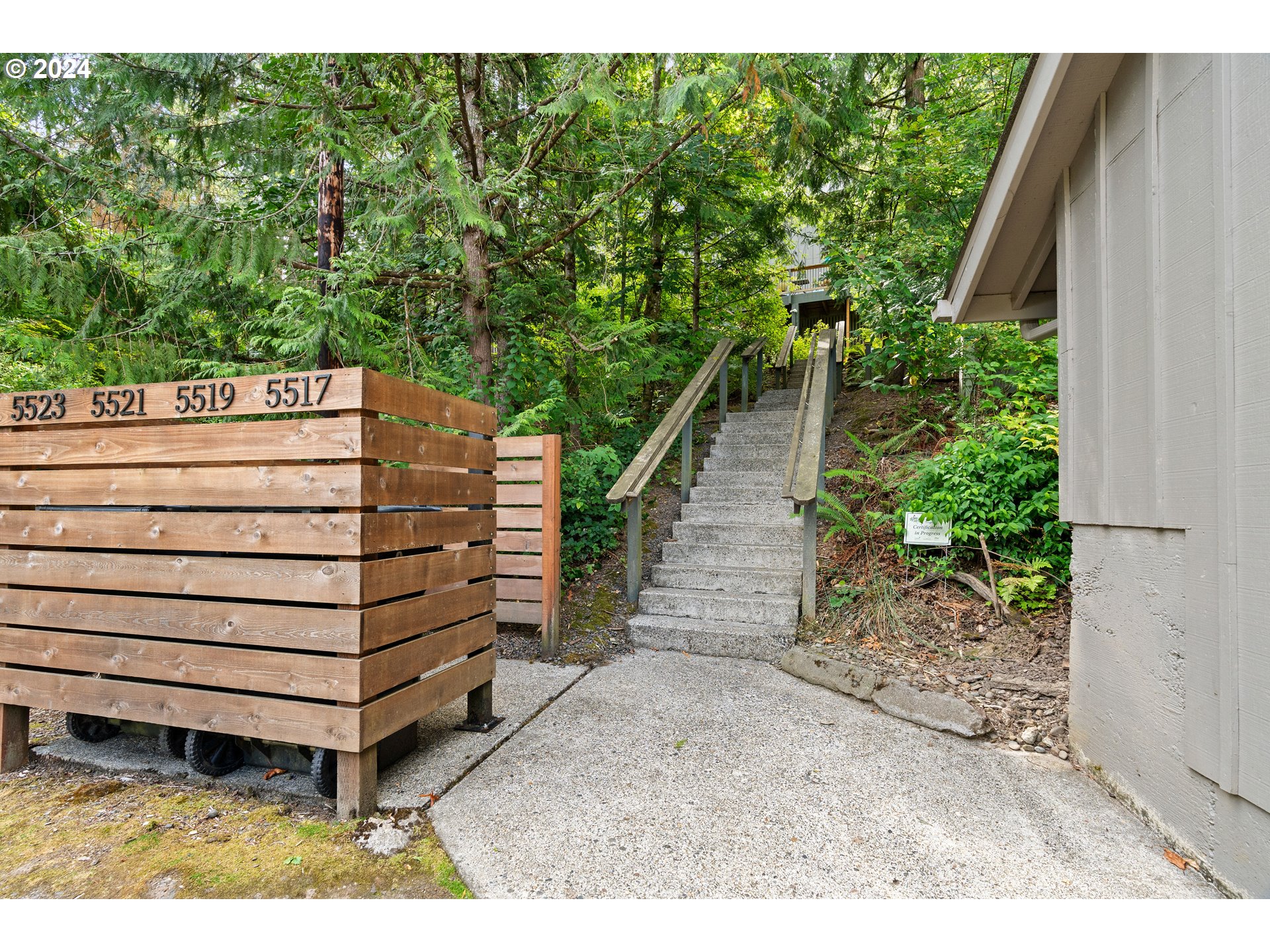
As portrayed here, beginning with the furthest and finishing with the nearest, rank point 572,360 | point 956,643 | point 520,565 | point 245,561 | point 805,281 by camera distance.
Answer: point 805,281, point 572,360, point 520,565, point 956,643, point 245,561

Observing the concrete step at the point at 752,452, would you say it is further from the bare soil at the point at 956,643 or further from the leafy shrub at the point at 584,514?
the leafy shrub at the point at 584,514

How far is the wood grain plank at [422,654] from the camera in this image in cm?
208

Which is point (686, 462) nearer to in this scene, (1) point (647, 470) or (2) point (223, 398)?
(1) point (647, 470)

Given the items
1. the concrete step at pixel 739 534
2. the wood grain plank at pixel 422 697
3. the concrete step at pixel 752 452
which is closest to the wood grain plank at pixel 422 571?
the wood grain plank at pixel 422 697

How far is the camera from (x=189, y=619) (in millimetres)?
2277

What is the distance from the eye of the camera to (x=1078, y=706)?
104 inches

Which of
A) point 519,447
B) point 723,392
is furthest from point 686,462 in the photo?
point 519,447

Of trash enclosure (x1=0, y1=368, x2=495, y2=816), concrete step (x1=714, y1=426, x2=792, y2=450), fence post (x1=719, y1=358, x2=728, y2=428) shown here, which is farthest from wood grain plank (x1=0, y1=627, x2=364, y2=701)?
fence post (x1=719, y1=358, x2=728, y2=428)

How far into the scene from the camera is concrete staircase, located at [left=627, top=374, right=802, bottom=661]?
4.04 metres

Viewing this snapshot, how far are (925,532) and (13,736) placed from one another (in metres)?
5.04
